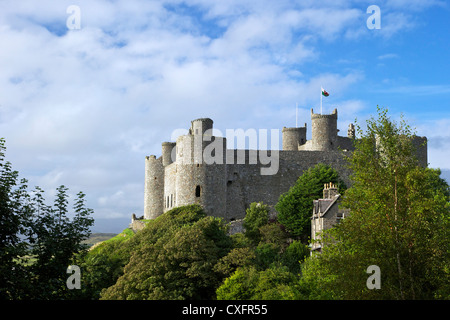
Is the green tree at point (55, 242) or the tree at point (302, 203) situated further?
the tree at point (302, 203)

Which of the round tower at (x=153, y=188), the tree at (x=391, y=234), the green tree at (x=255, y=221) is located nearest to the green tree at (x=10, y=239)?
the tree at (x=391, y=234)

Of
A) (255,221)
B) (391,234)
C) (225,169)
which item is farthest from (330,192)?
(391,234)

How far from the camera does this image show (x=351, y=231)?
20391mm

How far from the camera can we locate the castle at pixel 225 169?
4966 cm

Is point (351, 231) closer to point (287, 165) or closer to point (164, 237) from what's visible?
point (164, 237)

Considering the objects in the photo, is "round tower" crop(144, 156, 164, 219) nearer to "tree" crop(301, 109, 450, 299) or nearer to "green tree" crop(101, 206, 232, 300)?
"green tree" crop(101, 206, 232, 300)

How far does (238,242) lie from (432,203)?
1914cm

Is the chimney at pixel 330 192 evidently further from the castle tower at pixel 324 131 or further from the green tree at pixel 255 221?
the castle tower at pixel 324 131

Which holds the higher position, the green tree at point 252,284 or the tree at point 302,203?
the tree at point 302,203

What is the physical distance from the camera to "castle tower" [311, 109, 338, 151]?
60594 mm

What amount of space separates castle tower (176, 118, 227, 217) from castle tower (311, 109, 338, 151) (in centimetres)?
1436
